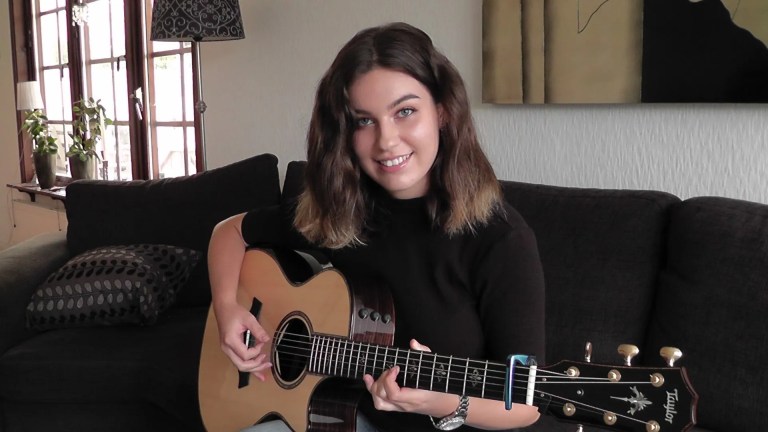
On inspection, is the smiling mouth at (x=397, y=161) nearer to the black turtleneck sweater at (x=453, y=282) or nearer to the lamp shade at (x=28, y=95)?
the black turtleneck sweater at (x=453, y=282)

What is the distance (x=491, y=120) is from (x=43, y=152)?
3.36 m

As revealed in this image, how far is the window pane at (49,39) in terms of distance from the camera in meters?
5.07

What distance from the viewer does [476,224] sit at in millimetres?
1281

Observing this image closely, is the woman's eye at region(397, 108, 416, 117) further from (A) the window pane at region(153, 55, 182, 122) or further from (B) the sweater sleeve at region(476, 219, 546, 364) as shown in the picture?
(A) the window pane at region(153, 55, 182, 122)

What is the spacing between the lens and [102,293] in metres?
2.14

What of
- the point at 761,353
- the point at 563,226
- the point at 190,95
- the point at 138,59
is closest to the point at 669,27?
the point at 563,226

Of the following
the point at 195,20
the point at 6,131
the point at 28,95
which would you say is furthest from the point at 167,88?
the point at 6,131

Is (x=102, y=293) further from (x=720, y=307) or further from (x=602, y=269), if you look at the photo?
(x=720, y=307)

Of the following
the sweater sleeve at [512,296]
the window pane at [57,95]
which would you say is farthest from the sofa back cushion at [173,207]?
the window pane at [57,95]

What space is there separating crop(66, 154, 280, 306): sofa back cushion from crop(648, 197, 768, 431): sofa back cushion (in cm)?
136

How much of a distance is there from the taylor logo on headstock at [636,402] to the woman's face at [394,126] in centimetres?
51

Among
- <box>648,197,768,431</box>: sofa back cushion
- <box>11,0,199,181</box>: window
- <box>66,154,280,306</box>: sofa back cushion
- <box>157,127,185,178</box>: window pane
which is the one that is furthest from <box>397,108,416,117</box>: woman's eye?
<box>157,127,185,178</box>: window pane

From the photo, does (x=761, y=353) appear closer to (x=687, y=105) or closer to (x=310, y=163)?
(x=687, y=105)

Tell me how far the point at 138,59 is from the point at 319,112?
3204 millimetres
